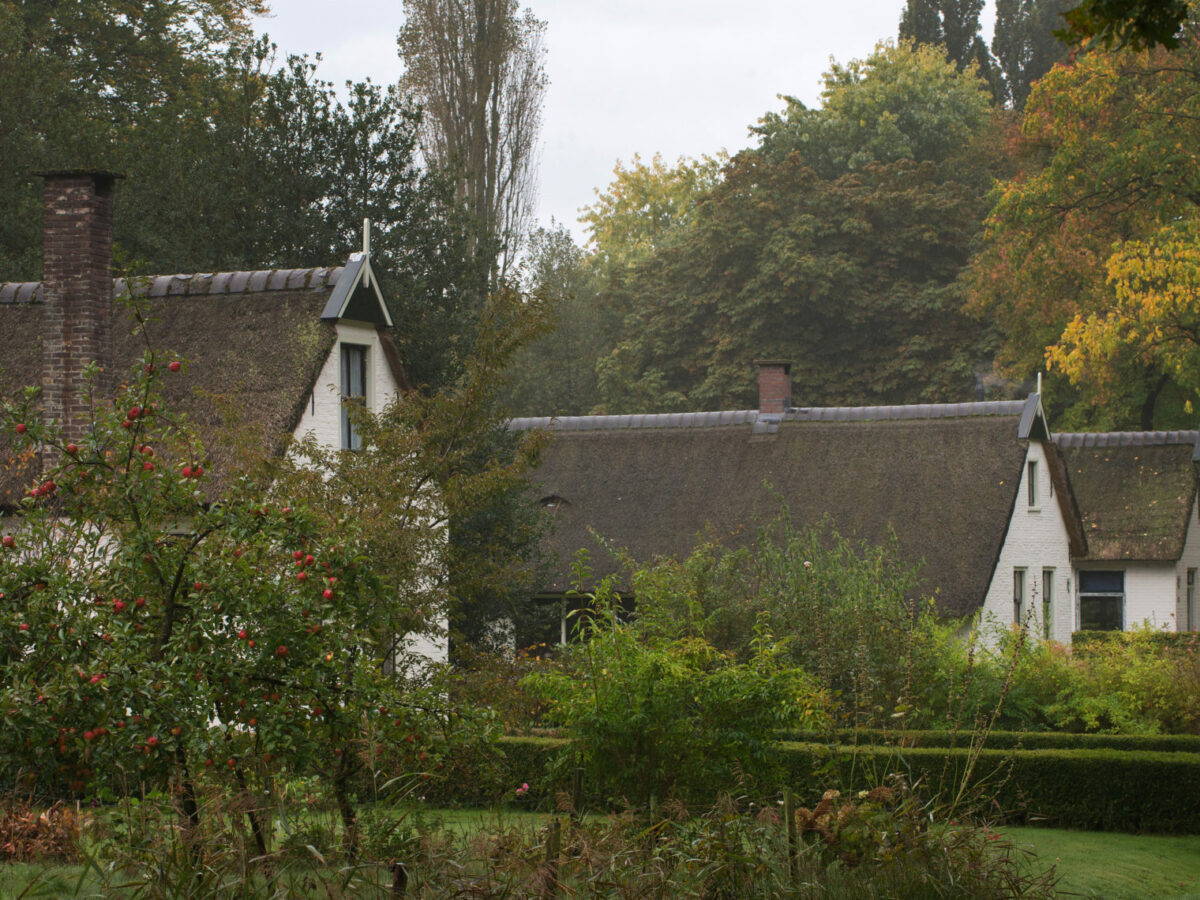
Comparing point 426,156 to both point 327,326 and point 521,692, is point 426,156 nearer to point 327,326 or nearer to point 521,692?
point 327,326

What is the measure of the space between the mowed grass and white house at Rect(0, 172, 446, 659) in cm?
700

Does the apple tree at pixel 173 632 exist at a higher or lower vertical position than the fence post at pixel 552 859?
higher

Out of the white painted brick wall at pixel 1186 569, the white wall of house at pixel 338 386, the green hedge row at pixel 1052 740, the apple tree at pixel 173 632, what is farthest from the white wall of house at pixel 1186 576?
the apple tree at pixel 173 632

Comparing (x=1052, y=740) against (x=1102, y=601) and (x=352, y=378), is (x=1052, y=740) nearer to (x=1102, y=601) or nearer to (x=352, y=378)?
(x=352, y=378)

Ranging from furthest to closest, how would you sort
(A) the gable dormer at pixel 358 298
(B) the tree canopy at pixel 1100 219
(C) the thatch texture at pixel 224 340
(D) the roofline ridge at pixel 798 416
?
(B) the tree canopy at pixel 1100 219 → (D) the roofline ridge at pixel 798 416 → (A) the gable dormer at pixel 358 298 → (C) the thatch texture at pixel 224 340

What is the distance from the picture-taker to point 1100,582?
30391 mm

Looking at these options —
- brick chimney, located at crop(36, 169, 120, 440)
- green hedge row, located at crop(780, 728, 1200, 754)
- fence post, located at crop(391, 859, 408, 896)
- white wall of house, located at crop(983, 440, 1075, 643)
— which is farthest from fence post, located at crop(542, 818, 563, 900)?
white wall of house, located at crop(983, 440, 1075, 643)

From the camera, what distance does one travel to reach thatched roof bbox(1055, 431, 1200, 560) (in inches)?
1151

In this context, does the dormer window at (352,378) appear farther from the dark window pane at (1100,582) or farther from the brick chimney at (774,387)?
the dark window pane at (1100,582)

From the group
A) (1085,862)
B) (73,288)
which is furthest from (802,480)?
(1085,862)

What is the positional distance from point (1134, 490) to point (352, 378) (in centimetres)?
2005

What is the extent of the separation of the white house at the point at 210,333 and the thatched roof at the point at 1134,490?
1787 centimetres

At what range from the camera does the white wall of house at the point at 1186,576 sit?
98.7 ft

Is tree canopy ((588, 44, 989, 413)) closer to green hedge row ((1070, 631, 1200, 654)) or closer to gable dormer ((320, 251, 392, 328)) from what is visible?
green hedge row ((1070, 631, 1200, 654))
